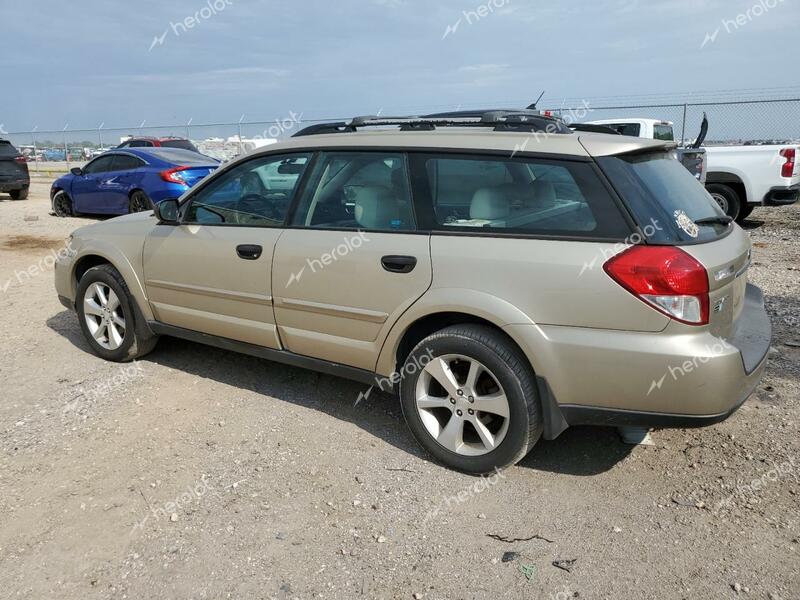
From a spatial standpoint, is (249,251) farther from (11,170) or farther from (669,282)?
(11,170)

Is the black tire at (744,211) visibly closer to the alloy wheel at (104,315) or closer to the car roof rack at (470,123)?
the car roof rack at (470,123)

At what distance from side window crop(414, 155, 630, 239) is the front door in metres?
1.02

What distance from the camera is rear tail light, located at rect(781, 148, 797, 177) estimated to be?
412 inches

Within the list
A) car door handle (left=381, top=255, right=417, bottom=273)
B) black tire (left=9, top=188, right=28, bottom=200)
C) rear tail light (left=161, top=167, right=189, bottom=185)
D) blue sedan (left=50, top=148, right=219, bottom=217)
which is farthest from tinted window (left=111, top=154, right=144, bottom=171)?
car door handle (left=381, top=255, right=417, bottom=273)

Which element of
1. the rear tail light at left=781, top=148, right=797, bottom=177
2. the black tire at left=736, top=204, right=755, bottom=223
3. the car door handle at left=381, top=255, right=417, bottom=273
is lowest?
the black tire at left=736, top=204, right=755, bottom=223

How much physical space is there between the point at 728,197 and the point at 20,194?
667 inches

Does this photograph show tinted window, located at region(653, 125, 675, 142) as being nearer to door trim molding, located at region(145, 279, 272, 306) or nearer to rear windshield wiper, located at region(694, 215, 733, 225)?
rear windshield wiper, located at region(694, 215, 733, 225)

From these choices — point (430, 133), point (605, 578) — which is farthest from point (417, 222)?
point (605, 578)

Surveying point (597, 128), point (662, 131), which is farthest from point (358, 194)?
point (662, 131)

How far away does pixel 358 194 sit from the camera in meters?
3.79

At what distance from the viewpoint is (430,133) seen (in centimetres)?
367

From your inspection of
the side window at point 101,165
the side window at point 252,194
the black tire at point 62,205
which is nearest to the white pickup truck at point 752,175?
the side window at point 252,194

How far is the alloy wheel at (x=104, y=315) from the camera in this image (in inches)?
196

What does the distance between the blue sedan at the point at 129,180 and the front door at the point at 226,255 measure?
698 centimetres
